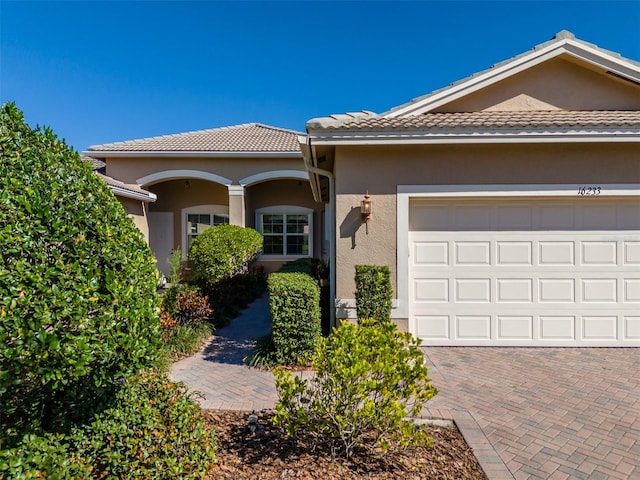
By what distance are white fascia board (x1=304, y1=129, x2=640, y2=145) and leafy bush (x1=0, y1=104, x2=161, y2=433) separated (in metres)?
3.93

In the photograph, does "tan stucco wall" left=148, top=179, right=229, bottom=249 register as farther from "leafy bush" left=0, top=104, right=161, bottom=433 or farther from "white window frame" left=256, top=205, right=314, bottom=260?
"leafy bush" left=0, top=104, right=161, bottom=433

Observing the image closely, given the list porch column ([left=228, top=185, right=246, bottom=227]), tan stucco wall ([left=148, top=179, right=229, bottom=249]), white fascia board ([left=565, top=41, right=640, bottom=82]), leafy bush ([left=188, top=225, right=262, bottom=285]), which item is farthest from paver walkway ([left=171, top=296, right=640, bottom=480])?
tan stucco wall ([left=148, top=179, right=229, bottom=249])

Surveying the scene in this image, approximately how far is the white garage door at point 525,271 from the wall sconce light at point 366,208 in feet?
2.71

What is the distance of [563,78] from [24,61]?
41.6 ft

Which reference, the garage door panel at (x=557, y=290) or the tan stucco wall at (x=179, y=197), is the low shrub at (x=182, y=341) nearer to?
the garage door panel at (x=557, y=290)

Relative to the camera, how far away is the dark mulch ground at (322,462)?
278 centimetres

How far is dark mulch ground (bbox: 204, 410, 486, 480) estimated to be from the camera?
9.12 feet

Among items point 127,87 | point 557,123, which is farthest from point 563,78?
point 127,87

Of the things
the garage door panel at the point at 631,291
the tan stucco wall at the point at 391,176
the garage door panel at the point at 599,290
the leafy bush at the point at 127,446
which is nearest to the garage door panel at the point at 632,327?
the garage door panel at the point at 631,291

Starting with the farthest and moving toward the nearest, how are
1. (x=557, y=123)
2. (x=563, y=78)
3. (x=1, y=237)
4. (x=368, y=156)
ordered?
(x=563, y=78)
(x=368, y=156)
(x=557, y=123)
(x=1, y=237)

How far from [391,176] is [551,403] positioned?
3932mm

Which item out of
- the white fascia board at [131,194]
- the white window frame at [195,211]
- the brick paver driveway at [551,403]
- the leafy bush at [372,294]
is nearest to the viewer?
the brick paver driveway at [551,403]

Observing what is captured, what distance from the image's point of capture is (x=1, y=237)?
196 centimetres

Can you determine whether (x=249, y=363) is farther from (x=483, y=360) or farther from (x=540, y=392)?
(x=540, y=392)
